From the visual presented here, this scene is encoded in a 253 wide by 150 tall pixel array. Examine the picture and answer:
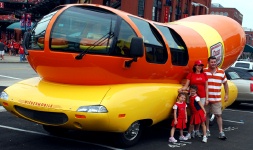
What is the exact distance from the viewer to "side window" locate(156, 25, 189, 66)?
719 centimetres

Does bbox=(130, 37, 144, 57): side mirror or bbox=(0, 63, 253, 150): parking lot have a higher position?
bbox=(130, 37, 144, 57): side mirror

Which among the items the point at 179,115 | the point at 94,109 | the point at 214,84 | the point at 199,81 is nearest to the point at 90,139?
the point at 94,109

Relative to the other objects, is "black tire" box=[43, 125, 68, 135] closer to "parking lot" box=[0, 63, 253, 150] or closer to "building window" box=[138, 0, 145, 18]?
"parking lot" box=[0, 63, 253, 150]

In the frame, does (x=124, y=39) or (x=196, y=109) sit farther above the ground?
(x=124, y=39)

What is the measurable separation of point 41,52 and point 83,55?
0.82m

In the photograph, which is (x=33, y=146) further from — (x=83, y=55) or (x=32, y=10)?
(x=32, y=10)

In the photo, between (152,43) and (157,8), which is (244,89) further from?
(157,8)

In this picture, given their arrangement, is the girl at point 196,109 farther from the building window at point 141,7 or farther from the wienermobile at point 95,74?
the building window at point 141,7

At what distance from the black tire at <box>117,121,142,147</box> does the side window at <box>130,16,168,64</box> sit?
120 cm

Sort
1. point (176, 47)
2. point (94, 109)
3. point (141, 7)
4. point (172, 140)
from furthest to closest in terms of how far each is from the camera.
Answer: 1. point (141, 7)
2. point (176, 47)
3. point (172, 140)
4. point (94, 109)

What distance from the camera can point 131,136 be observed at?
6.30 metres

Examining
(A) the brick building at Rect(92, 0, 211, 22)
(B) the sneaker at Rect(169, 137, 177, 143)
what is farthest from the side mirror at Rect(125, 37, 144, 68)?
(A) the brick building at Rect(92, 0, 211, 22)

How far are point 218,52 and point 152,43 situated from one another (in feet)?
9.06

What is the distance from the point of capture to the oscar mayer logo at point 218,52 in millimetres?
8547
